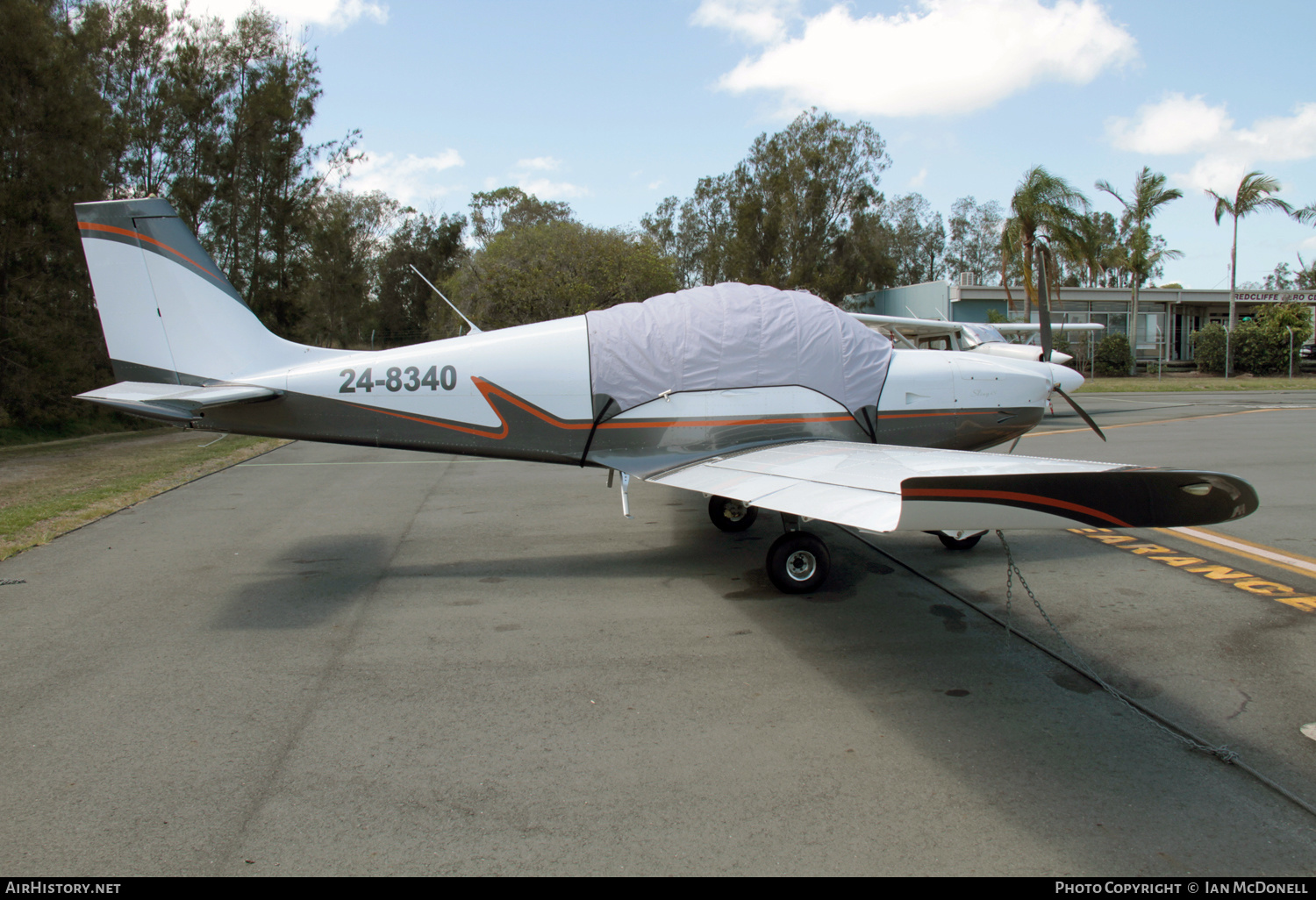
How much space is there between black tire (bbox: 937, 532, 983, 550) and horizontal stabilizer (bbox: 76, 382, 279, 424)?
626 centimetres

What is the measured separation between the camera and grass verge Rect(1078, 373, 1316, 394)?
31658 mm

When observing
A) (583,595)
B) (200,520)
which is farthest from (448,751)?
(200,520)

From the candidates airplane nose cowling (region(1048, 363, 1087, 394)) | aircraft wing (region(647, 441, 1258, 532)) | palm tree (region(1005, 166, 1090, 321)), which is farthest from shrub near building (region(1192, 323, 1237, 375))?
aircraft wing (region(647, 441, 1258, 532))

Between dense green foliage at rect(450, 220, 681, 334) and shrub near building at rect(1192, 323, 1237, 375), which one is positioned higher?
dense green foliage at rect(450, 220, 681, 334)

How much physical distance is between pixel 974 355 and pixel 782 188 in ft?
143

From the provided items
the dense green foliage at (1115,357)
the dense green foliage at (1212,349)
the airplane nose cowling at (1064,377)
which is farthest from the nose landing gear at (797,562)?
the dense green foliage at (1212,349)

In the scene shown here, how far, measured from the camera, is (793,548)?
235 inches

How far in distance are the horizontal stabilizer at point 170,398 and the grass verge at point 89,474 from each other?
2.68m

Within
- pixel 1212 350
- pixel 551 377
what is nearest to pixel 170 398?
pixel 551 377

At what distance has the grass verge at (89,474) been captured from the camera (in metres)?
8.82

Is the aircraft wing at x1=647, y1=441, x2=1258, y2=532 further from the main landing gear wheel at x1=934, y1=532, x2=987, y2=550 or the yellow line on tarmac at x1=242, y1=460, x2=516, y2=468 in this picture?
the yellow line on tarmac at x1=242, y1=460, x2=516, y2=468

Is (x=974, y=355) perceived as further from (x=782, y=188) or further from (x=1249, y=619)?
(x=782, y=188)

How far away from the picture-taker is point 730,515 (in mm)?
8016

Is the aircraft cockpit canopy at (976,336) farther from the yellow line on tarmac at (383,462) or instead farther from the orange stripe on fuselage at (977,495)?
the orange stripe on fuselage at (977,495)
